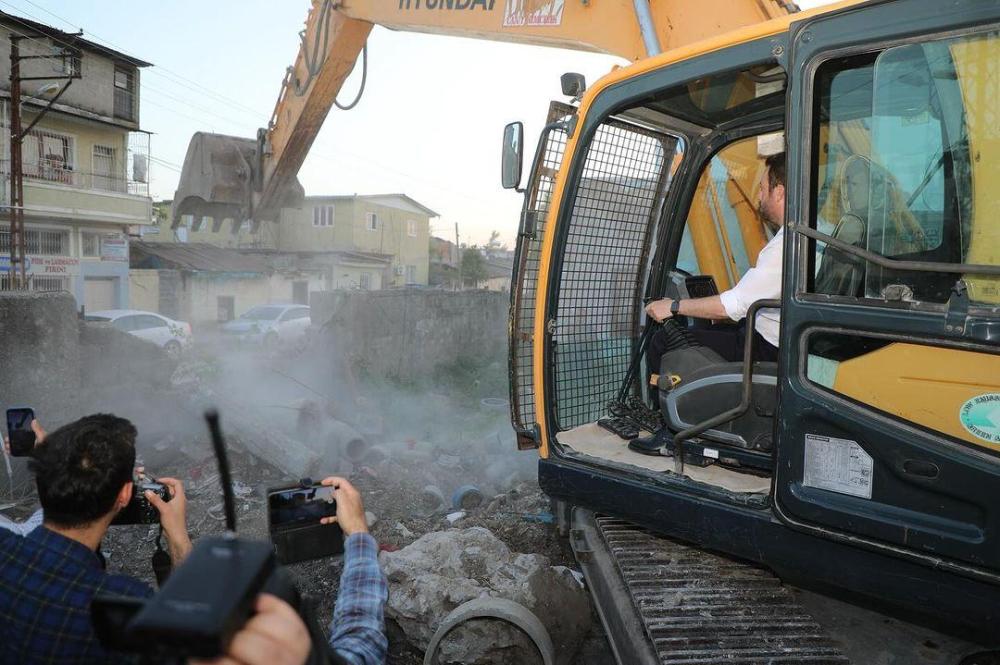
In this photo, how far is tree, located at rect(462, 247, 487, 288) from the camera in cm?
4409

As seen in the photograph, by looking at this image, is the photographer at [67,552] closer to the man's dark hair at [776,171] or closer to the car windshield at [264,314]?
the man's dark hair at [776,171]

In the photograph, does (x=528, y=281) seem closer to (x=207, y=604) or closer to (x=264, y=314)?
(x=207, y=604)

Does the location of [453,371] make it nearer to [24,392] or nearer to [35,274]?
[24,392]

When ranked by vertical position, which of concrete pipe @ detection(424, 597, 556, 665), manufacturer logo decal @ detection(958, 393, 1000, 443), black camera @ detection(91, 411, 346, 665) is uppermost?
manufacturer logo decal @ detection(958, 393, 1000, 443)

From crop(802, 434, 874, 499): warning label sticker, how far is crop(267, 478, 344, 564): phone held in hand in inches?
58.9

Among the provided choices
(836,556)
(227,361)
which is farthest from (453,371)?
(836,556)

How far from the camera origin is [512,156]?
132 inches

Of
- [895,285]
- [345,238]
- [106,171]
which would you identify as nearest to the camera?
[895,285]

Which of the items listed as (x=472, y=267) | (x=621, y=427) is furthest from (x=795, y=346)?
(x=472, y=267)

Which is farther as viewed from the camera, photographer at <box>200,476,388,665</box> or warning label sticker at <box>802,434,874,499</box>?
warning label sticker at <box>802,434,874,499</box>

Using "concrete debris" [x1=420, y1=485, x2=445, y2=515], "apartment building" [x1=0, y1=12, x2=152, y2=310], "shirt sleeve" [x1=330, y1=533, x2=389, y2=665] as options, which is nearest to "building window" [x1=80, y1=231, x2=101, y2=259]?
"apartment building" [x1=0, y1=12, x2=152, y2=310]

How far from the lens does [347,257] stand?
34281 mm

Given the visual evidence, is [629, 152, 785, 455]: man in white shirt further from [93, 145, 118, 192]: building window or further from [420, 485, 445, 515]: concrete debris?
[93, 145, 118, 192]: building window

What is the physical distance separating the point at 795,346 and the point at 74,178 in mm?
28229
